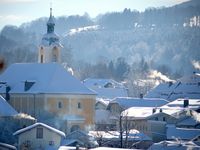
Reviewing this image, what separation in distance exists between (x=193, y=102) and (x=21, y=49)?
221 feet

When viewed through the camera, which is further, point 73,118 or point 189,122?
point 189,122

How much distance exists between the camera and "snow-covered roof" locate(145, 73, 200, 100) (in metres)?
90.9

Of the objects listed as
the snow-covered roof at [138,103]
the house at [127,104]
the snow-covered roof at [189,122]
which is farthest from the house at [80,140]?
the snow-covered roof at [138,103]

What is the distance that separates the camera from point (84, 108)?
59406mm

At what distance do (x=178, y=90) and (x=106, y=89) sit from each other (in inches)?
461

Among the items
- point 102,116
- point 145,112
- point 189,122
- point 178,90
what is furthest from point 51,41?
point 178,90

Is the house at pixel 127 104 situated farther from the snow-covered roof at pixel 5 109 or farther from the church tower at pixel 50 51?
the snow-covered roof at pixel 5 109

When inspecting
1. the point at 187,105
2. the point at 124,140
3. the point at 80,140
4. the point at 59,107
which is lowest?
the point at 124,140

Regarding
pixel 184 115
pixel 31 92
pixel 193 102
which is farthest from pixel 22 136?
pixel 193 102

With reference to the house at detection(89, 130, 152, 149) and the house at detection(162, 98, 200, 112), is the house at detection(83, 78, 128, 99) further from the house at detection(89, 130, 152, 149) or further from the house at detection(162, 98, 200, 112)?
the house at detection(89, 130, 152, 149)

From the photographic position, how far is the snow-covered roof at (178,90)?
9094 centimetres

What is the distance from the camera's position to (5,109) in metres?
54.2

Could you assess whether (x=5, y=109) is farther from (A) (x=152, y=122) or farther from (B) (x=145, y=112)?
(B) (x=145, y=112)

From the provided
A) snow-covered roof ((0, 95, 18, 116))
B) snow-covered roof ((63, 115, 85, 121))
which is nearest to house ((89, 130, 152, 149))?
snow-covered roof ((63, 115, 85, 121))
